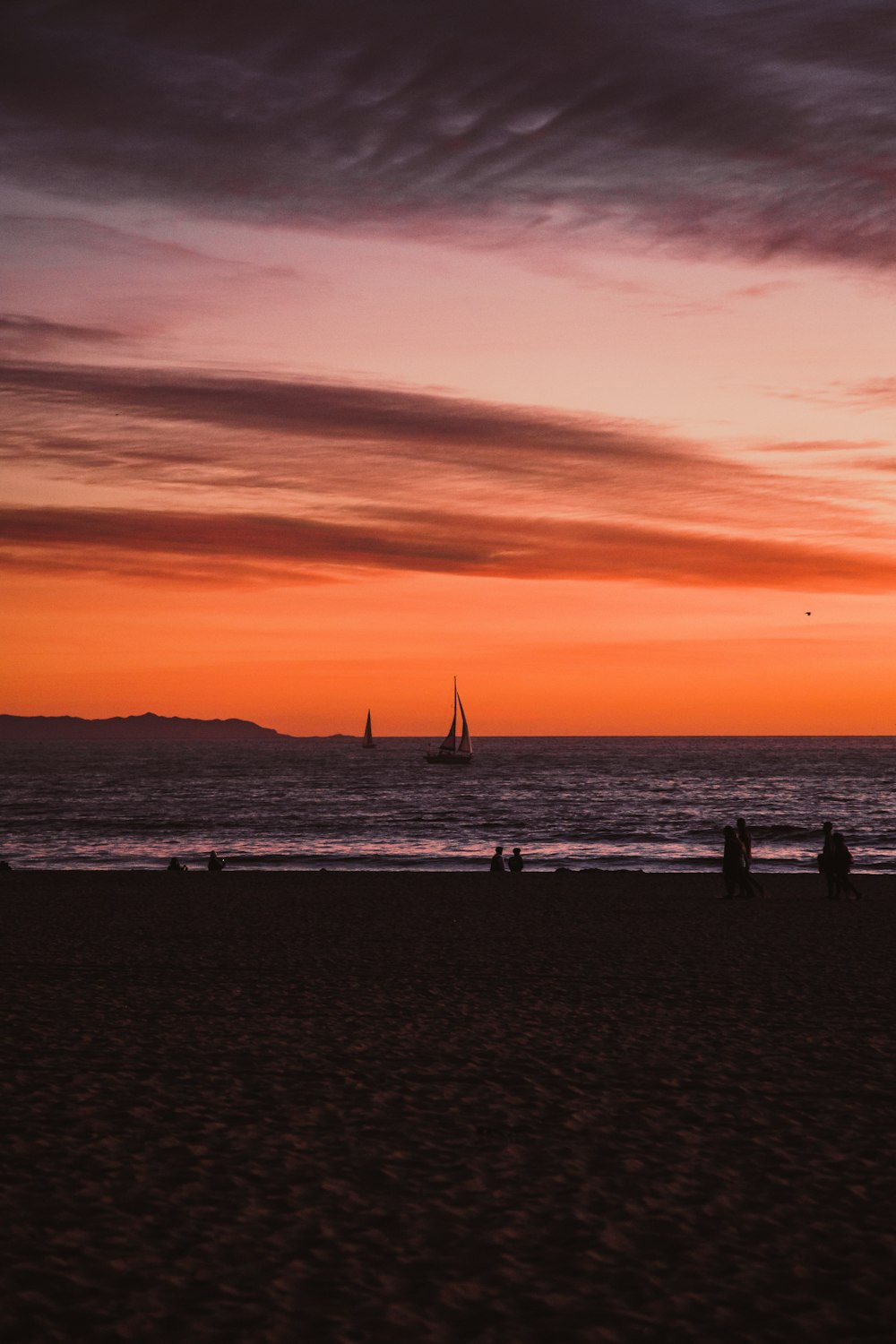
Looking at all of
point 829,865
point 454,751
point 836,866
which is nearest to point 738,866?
point 829,865

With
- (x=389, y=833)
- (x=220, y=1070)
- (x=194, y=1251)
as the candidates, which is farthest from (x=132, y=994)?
(x=389, y=833)

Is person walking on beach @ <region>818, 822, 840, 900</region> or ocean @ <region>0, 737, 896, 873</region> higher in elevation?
person walking on beach @ <region>818, 822, 840, 900</region>

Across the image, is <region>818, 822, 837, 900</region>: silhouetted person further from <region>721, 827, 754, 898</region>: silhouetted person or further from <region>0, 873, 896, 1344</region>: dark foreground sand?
<region>0, 873, 896, 1344</region>: dark foreground sand

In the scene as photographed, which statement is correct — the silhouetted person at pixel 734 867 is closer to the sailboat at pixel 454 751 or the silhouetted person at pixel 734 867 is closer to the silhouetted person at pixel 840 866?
the silhouetted person at pixel 840 866

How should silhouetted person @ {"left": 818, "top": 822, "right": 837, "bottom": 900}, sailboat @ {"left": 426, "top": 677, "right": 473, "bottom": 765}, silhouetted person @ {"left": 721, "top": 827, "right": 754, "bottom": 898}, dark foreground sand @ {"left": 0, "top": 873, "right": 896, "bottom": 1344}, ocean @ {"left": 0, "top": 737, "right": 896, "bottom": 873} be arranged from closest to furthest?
dark foreground sand @ {"left": 0, "top": 873, "right": 896, "bottom": 1344}
silhouetted person @ {"left": 818, "top": 822, "right": 837, "bottom": 900}
silhouetted person @ {"left": 721, "top": 827, "right": 754, "bottom": 898}
ocean @ {"left": 0, "top": 737, "right": 896, "bottom": 873}
sailboat @ {"left": 426, "top": 677, "right": 473, "bottom": 765}

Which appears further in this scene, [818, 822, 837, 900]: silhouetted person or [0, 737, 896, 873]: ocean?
[0, 737, 896, 873]: ocean

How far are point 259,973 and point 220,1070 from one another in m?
6.04

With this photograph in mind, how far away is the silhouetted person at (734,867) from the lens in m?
29.1

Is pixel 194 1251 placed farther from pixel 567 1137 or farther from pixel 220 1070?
pixel 220 1070

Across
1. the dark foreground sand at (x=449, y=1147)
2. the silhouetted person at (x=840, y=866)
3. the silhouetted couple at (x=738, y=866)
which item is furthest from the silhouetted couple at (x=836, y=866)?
the dark foreground sand at (x=449, y=1147)

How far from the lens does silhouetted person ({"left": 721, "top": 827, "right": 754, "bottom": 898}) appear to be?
2906 cm

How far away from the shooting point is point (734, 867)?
2922 cm

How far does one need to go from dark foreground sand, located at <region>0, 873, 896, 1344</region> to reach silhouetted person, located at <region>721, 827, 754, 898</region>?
32.0ft

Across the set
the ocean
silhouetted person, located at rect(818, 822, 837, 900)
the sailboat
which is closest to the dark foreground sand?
silhouetted person, located at rect(818, 822, 837, 900)
